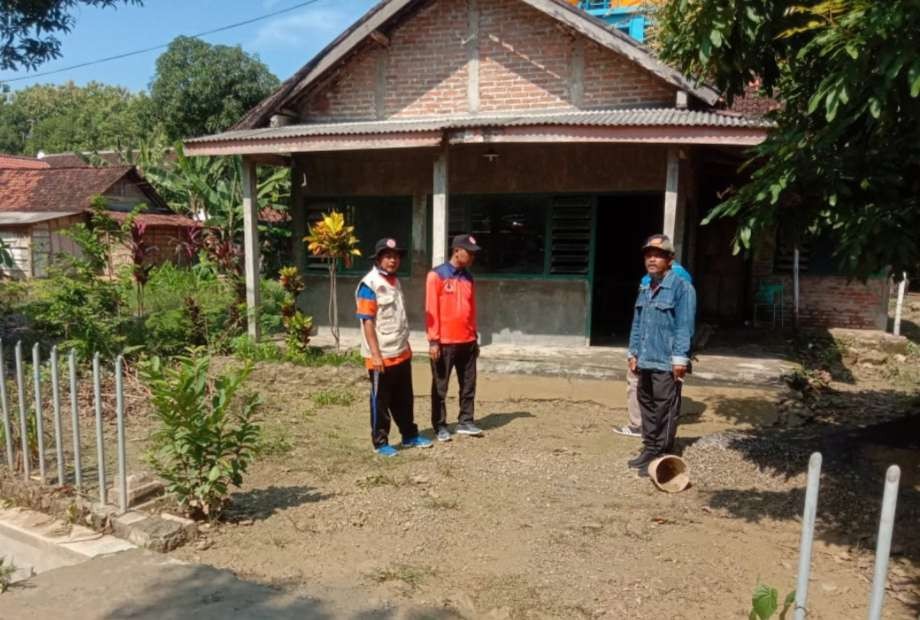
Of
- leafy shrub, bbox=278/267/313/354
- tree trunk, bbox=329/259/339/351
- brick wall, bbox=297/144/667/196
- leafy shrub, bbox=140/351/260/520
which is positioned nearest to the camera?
leafy shrub, bbox=140/351/260/520

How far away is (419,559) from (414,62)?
805cm

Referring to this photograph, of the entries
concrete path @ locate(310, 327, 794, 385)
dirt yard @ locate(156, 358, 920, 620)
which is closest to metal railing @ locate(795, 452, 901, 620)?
dirt yard @ locate(156, 358, 920, 620)

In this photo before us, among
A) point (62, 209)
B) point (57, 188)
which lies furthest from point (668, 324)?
point (57, 188)

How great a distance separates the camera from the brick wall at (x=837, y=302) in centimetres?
1077

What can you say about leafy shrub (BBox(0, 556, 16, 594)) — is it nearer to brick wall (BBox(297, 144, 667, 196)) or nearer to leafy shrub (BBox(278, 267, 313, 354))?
leafy shrub (BBox(278, 267, 313, 354))

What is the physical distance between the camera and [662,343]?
15.6 ft

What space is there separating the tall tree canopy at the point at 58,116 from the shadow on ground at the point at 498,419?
46728 millimetres

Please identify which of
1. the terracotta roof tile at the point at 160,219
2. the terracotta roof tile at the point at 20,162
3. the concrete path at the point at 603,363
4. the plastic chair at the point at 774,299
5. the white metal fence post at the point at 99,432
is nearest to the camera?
the white metal fence post at the point at 99,432

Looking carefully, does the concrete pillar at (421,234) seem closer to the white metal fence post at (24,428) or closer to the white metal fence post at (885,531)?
the white metal fence post at (24,428)

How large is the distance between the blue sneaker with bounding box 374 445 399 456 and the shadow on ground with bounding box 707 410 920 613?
2414mm

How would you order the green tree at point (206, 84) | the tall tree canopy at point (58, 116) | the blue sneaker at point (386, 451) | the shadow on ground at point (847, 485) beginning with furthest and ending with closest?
the tall tree canopy at point (58, 116), the green tree at point (206, 84), the blue sneaker at point (386, 451), the shadow on ground at point (847, 485)

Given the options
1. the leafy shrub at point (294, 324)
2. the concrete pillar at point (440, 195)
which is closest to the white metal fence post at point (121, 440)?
the leafy shrub at point (294, 324)

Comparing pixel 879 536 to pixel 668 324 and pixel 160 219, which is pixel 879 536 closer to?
pixel 668 324

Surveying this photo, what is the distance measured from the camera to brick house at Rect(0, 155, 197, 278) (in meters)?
20.1
